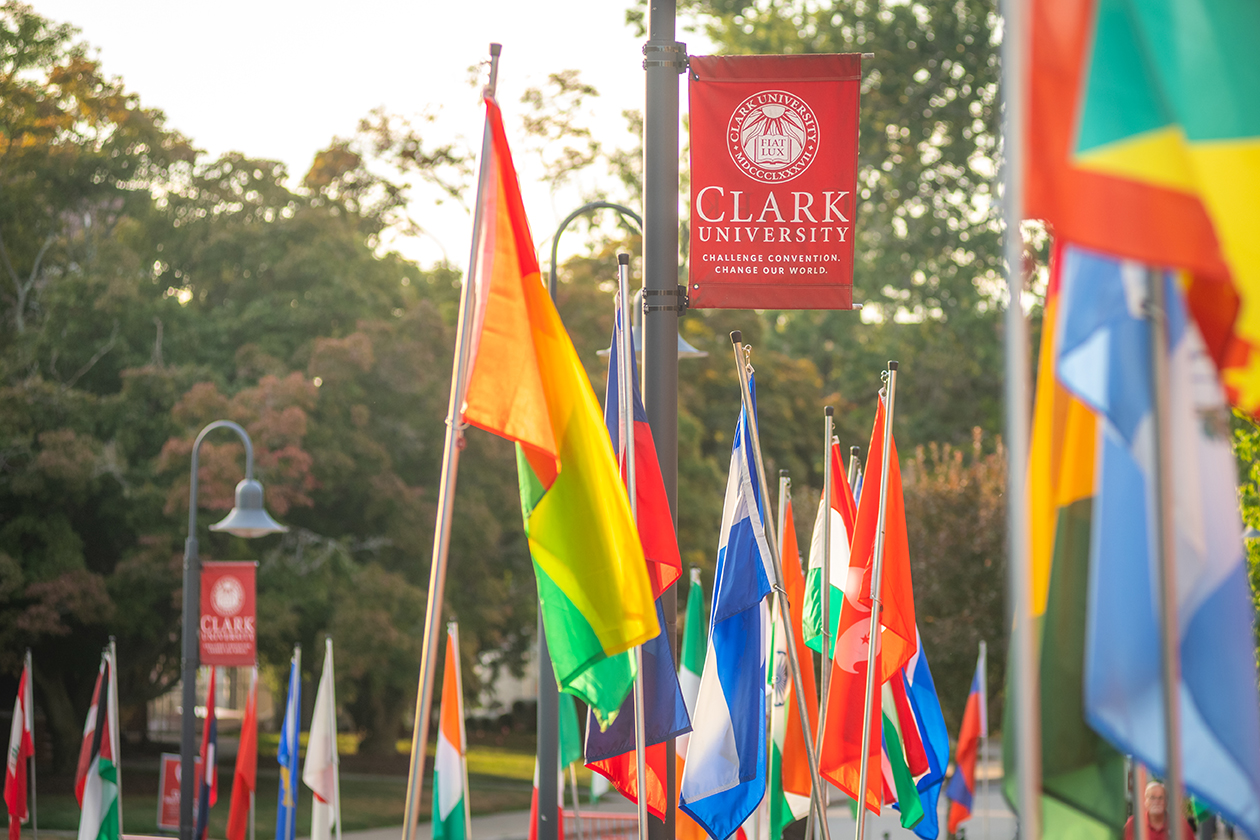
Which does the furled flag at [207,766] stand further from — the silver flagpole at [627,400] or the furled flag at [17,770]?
the silver flagpole at [627,400]

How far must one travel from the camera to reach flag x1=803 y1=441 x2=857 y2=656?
9.35 m

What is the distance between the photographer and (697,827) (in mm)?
8977

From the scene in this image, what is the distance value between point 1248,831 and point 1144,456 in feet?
3.00

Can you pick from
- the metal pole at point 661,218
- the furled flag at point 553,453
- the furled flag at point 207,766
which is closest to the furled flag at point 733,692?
the metal pole at point 661,218

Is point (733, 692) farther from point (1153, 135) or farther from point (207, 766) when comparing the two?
point (207, 766)

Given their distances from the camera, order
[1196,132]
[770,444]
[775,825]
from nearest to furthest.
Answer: [1196,132]
[775,825]
[770,444]

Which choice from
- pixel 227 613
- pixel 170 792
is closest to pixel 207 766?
pixel 170 792

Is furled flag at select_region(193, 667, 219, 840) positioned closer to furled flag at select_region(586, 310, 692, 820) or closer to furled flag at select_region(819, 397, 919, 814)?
furled flag at select_region(819, 397, 919, 814)

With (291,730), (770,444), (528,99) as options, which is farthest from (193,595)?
(770,444)

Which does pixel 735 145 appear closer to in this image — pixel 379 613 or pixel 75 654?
pixel 379 613

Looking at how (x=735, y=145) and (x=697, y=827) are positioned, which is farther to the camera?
(x=697, y=827)

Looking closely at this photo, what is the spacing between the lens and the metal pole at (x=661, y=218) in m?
6.45

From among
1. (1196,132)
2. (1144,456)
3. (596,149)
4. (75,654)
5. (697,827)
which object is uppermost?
(596,149)

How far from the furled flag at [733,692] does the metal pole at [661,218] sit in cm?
69
